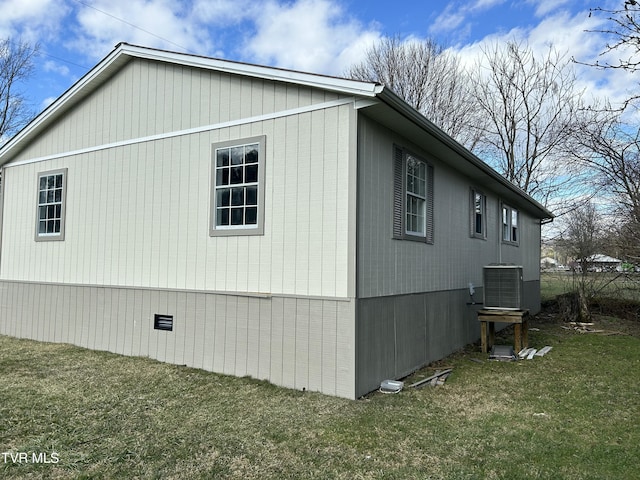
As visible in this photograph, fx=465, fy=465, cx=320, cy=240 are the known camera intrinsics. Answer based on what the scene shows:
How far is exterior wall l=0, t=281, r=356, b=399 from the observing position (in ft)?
16.7

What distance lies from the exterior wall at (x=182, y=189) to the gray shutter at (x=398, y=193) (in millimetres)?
1142

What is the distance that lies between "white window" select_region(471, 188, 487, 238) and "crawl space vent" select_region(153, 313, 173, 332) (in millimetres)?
5790

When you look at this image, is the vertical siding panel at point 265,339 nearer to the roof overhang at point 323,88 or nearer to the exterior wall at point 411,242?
the exterior wall at point 411,242

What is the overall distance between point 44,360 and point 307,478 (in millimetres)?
5087

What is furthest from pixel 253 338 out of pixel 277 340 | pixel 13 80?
pixel 13 80

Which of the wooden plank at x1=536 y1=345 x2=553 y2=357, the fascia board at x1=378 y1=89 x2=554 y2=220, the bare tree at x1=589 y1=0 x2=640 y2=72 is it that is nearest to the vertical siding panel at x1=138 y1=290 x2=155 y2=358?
the fascia board at x1=378 y1=89 x2=554 y2=220

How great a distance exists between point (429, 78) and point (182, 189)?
17.7 metres

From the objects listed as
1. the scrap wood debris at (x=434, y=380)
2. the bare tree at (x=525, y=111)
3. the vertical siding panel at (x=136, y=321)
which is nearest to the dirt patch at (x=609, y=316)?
the scrap wood debris at (x=434, y=380)

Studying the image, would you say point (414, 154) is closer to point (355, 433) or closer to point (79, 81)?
point (355, 433)

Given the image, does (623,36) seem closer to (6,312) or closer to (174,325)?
(174,325)

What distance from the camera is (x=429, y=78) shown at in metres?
21.4

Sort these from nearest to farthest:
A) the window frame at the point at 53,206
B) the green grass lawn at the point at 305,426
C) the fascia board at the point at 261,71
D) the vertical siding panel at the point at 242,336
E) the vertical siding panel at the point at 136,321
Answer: the green grass lawn at the point at 305,426
the fascia board at the point at 261,71
the vertical siding panel at the point at 242,336
the vertical siding panel at the point at 136,321
the window frame at the point at 53,206

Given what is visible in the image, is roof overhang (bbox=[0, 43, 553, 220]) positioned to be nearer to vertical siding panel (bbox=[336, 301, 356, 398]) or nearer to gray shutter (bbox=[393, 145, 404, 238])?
gray shutter (bbox=[393, 145, 404, 238])

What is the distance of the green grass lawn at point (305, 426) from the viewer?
332 cm
